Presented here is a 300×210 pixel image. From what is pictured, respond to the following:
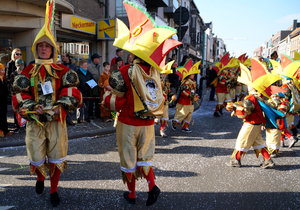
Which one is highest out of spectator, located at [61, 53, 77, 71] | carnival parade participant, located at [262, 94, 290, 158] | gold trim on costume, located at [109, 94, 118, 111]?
spectator, located at [61, 53, 77, 71]

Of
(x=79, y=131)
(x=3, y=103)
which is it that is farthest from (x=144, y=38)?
(x=3, y=103)

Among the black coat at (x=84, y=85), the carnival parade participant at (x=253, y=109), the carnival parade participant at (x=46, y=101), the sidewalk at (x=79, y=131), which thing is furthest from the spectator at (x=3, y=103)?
the carnival parade participant at (x=253, y=109)

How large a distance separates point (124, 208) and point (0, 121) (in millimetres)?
4623

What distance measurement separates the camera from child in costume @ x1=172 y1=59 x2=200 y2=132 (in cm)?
641

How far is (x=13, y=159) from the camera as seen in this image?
14.7 feet

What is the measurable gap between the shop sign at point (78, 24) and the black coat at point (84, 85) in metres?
4.36

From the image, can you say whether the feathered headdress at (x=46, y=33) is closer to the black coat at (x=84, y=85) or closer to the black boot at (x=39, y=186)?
the black boot at (x=39, y=186)

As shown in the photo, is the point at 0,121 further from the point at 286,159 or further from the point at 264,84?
the point at 286,159

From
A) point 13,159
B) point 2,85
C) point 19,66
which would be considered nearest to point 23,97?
point 13,159

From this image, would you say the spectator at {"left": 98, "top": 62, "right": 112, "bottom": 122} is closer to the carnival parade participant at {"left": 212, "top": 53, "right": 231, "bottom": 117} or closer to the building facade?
the building facade

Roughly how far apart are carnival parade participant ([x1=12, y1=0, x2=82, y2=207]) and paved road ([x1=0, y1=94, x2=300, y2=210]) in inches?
20.3

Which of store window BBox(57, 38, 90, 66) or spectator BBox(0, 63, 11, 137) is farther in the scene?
store window BBox(57, 38, 90, 66)

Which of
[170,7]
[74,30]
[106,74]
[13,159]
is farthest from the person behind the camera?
[170,7]

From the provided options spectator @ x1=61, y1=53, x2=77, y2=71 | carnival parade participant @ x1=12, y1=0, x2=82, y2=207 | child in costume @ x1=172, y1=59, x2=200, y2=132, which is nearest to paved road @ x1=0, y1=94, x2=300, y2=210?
carnival parade participant @ x1=12, y1=0, x2=82, y2=207
